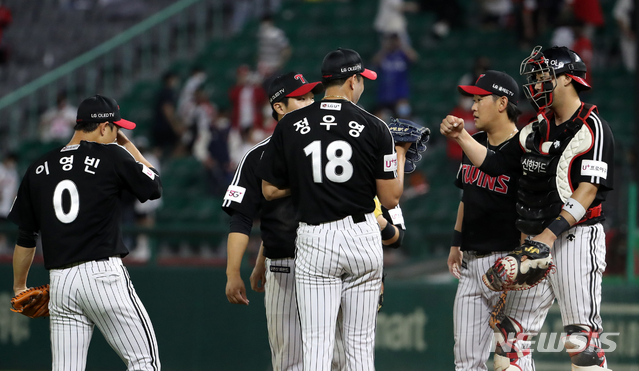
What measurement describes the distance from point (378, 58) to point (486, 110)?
806 centimetres

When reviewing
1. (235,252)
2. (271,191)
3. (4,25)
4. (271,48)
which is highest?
(4,25)

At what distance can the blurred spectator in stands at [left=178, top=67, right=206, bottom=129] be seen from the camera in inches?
543

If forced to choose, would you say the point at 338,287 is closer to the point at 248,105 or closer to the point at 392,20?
the point at 248,105

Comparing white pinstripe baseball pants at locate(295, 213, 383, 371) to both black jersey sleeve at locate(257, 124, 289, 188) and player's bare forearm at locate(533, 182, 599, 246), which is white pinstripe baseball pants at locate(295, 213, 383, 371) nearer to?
black jersey sleeve at locate(257, 124, 289, 188)

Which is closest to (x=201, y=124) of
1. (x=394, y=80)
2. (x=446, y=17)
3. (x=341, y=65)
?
(x=394, y=80)

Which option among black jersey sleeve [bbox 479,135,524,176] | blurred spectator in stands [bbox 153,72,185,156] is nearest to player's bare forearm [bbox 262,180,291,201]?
black jersey sleeve [bbox 479,135,524,176]

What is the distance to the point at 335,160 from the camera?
4656 mm

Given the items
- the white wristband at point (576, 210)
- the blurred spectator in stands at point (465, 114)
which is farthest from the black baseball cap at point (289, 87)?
the blurred spectator in stands at point (465, 114)

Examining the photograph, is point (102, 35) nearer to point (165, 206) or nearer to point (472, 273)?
point (165, 206)

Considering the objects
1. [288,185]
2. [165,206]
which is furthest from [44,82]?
[288,185]

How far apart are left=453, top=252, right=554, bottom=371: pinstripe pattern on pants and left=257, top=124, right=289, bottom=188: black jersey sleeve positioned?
Result: 1458 mm

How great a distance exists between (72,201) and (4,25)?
12.7m

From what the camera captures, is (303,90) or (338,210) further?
(303,90)

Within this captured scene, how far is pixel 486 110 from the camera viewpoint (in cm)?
536
